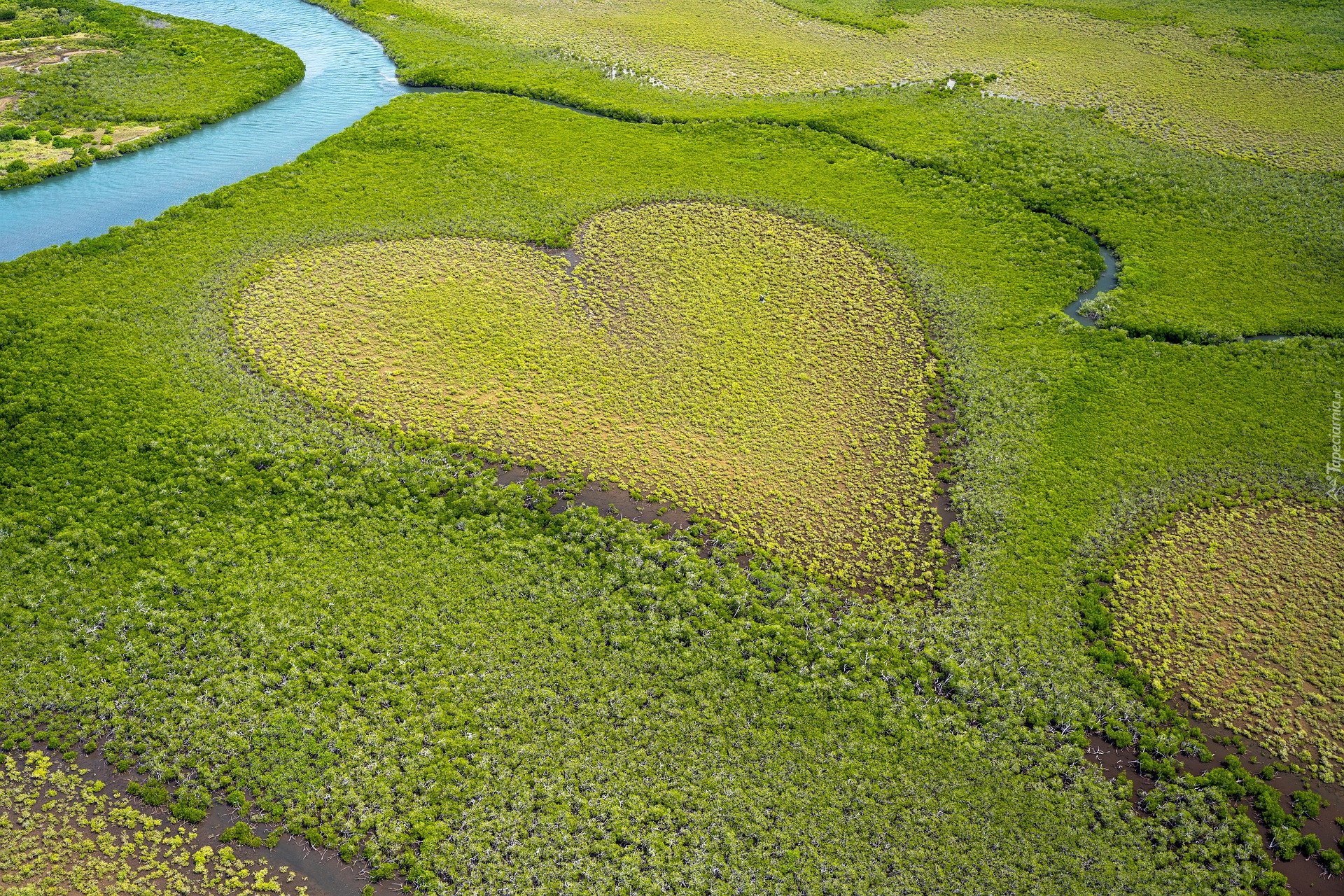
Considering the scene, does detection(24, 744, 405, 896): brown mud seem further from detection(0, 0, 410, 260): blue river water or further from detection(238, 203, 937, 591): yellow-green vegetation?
detection(0, 0, 410, 260): blue river water

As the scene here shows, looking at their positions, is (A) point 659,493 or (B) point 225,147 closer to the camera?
→ (A) point 659,493

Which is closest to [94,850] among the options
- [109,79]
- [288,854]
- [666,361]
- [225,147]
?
[288,854]

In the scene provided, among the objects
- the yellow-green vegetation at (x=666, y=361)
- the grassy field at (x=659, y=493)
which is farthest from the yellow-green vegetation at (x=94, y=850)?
the yellow-green vegetation at (x=666, y=361)

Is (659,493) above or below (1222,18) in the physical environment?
below

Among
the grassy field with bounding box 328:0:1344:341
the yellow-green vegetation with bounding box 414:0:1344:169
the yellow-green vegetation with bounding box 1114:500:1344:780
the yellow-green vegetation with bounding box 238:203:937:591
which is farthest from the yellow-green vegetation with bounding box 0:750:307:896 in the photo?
the yellow-green vegetation with bounding box 414:0:1344:169

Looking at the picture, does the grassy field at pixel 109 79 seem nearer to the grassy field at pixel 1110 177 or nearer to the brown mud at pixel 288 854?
the grassy field at pixel 1110 177

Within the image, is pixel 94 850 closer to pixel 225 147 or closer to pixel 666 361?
pixel 666 361

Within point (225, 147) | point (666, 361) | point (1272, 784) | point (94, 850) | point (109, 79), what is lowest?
point (94, 850)
